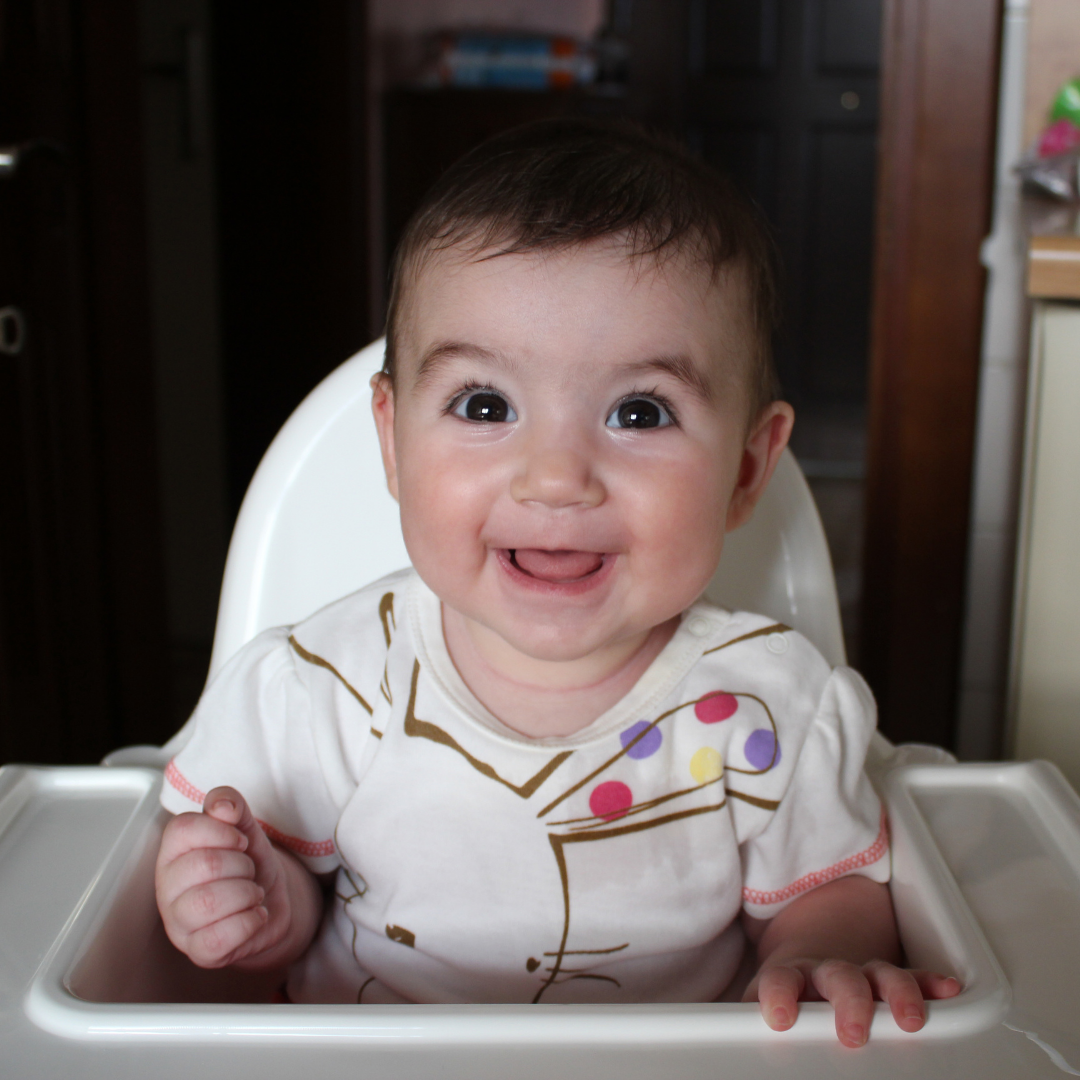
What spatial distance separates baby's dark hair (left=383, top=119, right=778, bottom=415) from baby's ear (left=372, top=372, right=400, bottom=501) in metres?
0.01

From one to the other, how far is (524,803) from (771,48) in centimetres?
371

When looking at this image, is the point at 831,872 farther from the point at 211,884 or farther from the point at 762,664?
the point at 211,884

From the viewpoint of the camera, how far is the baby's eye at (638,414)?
2.01ft

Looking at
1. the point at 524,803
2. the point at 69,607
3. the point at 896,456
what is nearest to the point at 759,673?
the point at 524,803

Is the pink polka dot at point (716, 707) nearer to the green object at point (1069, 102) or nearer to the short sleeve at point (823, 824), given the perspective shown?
the short sleeve at point (823, 824)

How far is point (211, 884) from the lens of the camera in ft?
1.91

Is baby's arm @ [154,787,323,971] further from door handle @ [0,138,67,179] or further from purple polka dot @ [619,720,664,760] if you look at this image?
door handle @ [0,138,67,179]

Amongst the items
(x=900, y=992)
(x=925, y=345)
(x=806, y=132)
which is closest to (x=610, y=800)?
(x=900, y=992)

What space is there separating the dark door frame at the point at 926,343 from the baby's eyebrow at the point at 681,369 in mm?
976

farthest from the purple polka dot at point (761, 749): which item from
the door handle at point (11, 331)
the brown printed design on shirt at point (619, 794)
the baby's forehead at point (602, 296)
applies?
the door handle at point (11, 331)

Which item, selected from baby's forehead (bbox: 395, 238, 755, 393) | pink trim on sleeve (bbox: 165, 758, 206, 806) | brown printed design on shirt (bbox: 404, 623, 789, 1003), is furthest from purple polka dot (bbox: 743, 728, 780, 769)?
pink trim on sleeve (bbox: 165, 758, 206, 806)

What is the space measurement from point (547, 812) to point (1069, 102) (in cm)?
115

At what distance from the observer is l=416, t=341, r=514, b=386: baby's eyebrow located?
0.61 m

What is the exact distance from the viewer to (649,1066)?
447 millimetres
